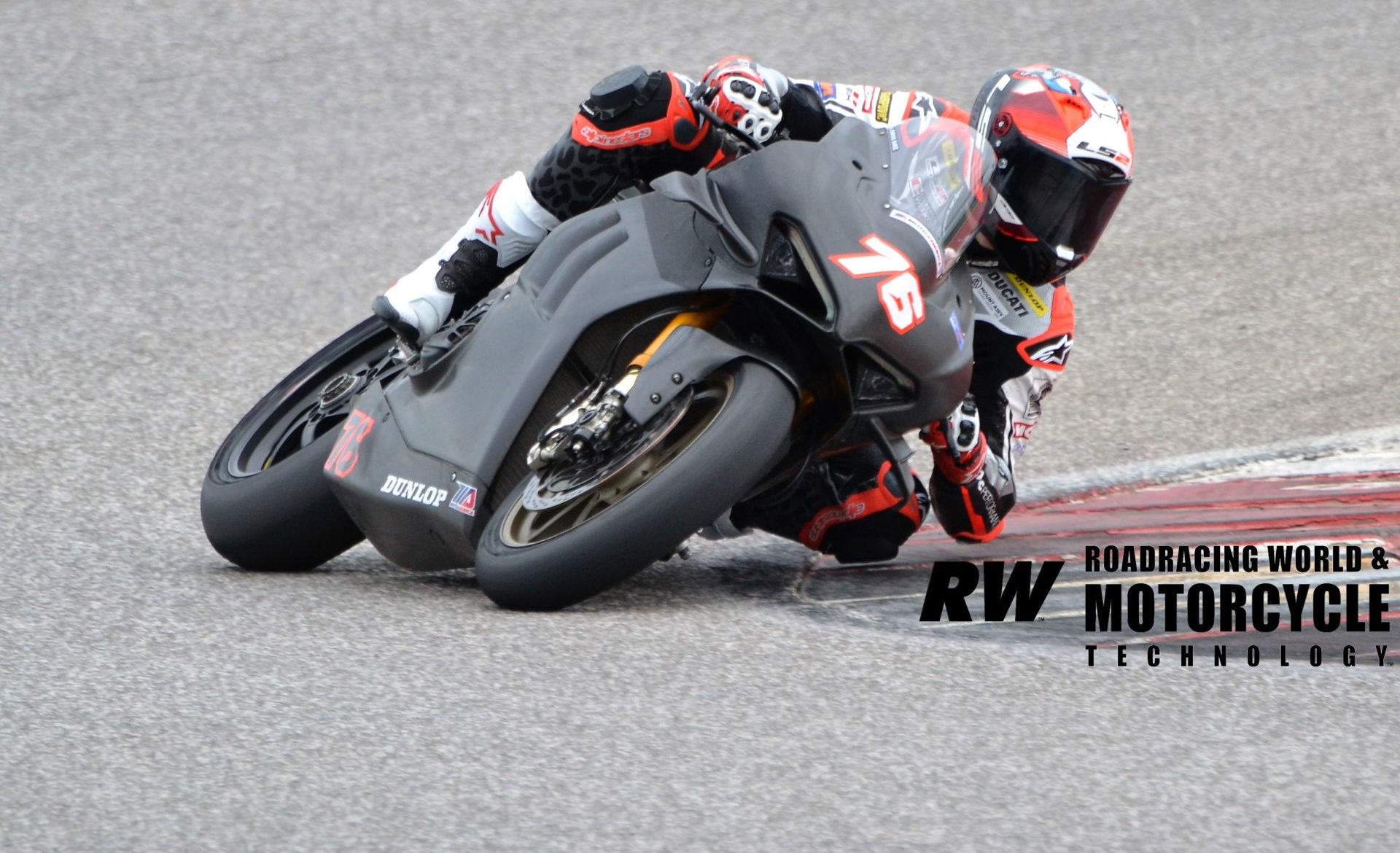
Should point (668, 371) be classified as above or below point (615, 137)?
below

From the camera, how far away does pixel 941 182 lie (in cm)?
360

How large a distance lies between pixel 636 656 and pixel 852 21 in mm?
5848

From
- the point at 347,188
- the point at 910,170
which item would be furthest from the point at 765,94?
the point at 347,188

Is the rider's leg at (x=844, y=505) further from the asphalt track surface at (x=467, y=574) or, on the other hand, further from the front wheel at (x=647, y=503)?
the front wheel at (x=647, y=503)

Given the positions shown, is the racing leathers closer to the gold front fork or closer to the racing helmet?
the racing helmet

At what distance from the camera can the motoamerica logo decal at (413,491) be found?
11.8 ft

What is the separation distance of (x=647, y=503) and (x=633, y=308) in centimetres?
47

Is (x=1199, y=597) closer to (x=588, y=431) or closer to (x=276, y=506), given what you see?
(x=588, y=431)

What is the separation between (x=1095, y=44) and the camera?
834 cm

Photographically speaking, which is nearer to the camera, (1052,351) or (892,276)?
(892,276)

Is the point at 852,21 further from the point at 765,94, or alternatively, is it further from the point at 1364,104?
the point at 765,94

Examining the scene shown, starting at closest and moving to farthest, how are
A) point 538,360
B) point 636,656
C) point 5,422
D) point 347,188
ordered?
point 636,656
point 538,360
point 5,422
point 347,188

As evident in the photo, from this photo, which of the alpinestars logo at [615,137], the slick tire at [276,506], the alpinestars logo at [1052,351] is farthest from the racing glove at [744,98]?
the slick tire at [276,506]

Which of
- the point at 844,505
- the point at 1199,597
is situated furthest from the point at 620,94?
the point at 1199,597
